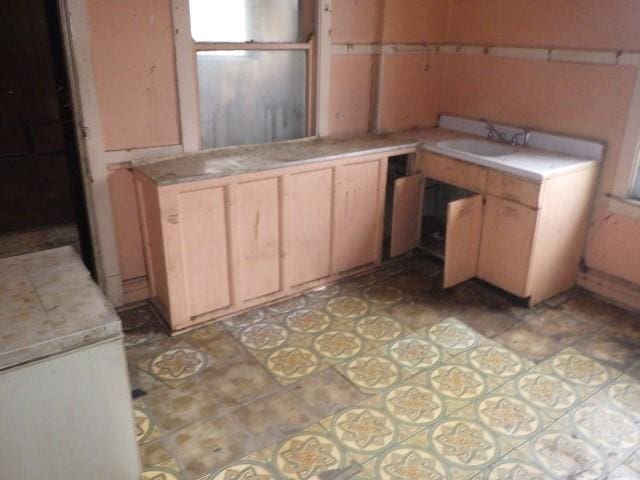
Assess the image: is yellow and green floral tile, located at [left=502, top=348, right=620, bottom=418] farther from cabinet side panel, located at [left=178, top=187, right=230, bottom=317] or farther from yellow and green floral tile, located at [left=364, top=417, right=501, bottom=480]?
cabinet side panel, located at [left=178, top=187, right=230, bottom=317]

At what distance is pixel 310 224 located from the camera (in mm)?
3205

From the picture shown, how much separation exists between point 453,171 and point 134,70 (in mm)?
2013

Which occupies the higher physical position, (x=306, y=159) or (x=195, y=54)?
(x=195, y=54)

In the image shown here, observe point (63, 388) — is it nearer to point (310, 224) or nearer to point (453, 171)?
point (310, 224)

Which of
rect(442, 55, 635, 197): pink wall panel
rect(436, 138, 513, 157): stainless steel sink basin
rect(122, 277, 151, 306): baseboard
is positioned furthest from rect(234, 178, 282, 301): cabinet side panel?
rect(442, 55, 635, 197): pink wall panel

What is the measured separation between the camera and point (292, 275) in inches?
127

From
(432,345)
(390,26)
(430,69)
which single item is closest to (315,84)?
(390,26)

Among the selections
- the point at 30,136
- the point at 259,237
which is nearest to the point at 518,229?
the point at 259,237

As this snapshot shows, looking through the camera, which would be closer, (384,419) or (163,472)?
(163,472)

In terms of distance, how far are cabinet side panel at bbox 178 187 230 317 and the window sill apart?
7.66 feet

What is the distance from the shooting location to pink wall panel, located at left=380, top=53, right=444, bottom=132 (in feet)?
12.3

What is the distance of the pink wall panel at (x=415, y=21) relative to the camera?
360 centimetres

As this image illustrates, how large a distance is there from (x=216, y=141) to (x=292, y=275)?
3.14ft

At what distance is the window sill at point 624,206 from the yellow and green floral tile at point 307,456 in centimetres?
225
